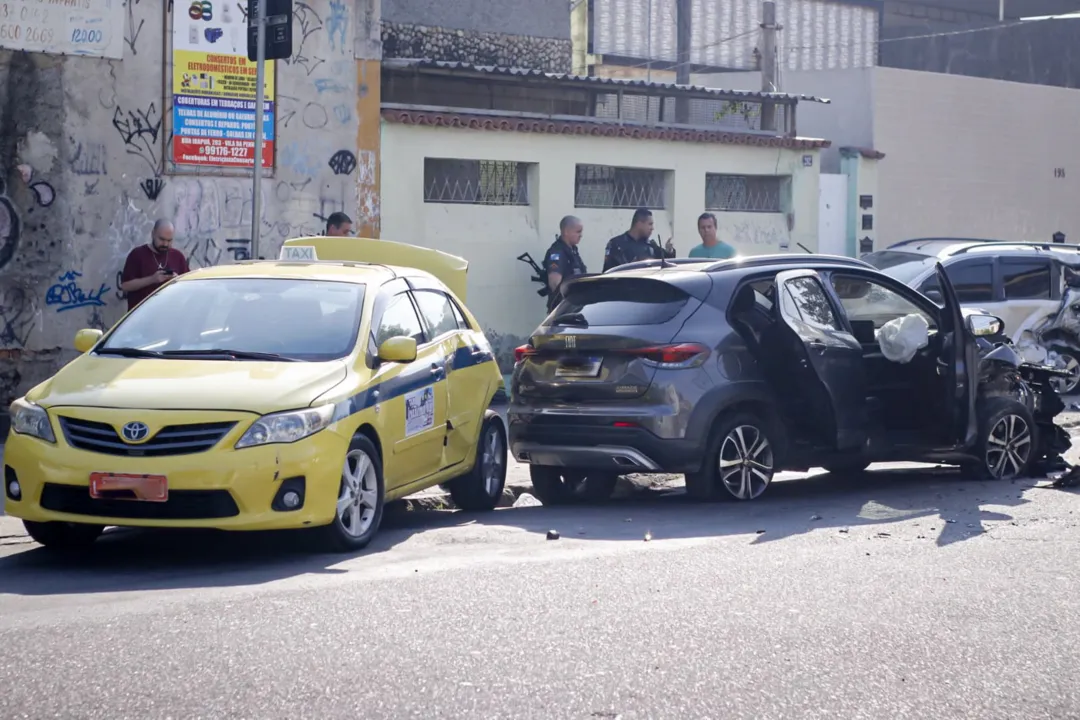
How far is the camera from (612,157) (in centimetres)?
1861

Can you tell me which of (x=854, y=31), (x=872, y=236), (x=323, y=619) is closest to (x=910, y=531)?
(x=323, y=619)

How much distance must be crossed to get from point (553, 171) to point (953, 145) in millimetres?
12472

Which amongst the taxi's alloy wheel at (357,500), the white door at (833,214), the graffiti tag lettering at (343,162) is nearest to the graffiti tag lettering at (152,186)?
the graffiti tag lettering at (343,162)

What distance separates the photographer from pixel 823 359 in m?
9.83

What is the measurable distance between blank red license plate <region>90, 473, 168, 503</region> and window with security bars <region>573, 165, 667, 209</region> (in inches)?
459

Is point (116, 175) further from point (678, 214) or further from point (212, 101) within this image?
point (678, 214)

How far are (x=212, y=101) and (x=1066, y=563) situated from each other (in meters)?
9.68

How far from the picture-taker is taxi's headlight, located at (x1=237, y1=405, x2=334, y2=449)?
285 inches

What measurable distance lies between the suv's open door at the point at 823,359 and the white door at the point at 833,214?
12.7 m

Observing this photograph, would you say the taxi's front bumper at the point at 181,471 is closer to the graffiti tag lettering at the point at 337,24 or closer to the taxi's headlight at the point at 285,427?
the taxi's headlight at the point at 285,427

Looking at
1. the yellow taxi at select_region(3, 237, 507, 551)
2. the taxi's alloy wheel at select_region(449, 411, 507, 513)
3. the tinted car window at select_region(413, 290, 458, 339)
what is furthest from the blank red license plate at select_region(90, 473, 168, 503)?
the taxi's alloy wheel at select_region(449, 411, 507, 513)

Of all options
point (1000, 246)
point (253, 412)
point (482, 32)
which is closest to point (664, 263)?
point (253, 412)

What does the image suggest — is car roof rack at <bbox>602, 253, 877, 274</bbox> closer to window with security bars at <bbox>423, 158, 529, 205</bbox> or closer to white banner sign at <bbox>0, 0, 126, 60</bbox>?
white banner sign at <bbox>0, 0, 126, 60</bbox>

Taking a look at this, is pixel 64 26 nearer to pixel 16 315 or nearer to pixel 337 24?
pixel 16 315
